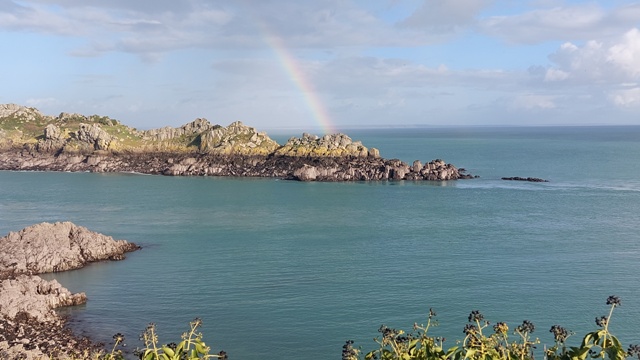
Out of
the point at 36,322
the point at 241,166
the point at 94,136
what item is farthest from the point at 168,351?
the point at 94,136

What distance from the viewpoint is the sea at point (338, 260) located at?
39062 mm

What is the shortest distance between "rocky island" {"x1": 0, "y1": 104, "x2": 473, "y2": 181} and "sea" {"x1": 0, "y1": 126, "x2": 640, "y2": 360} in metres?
14.3

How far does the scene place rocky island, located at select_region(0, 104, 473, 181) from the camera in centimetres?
12500

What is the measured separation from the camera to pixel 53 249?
5406 centimetres

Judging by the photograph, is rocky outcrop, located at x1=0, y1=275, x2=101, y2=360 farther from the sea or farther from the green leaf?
the green leaf

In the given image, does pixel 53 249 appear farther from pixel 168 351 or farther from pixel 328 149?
pixel 328 149

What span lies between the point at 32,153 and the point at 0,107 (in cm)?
4219

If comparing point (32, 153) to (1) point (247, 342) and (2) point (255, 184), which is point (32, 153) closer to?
(2) point (255, 184)

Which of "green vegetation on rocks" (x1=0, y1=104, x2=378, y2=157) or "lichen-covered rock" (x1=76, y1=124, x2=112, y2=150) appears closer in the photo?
"green vegetation on rocks" (x1=0, y1=104, x2=378, y2=157)

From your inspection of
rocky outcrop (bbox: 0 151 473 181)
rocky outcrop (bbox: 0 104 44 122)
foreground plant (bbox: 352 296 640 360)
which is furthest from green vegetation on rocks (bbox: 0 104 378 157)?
foreground plant (bbox: 352 296 640 360)

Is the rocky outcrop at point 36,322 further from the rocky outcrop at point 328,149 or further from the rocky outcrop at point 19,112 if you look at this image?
the rocky outcrop at point 19,112

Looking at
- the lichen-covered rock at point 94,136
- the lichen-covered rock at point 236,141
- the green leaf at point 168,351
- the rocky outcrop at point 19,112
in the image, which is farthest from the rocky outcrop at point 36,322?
the rocky outcrop at point 19,112

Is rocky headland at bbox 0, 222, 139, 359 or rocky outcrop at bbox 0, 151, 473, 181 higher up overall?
rocky outcrop at bbox 0, 151, 473, 181

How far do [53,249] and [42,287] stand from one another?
1225cm
